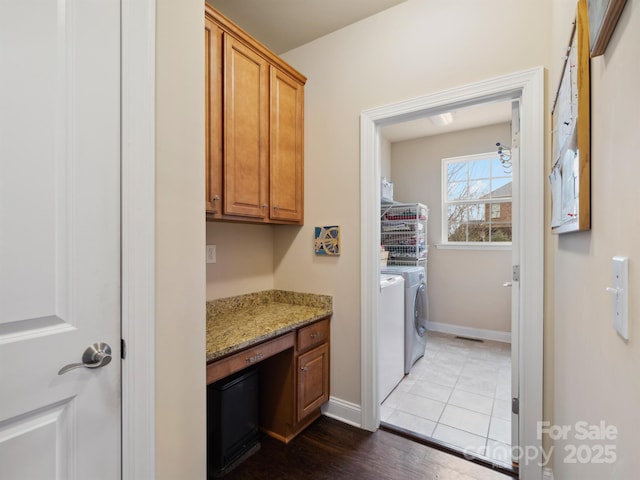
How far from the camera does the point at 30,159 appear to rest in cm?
80

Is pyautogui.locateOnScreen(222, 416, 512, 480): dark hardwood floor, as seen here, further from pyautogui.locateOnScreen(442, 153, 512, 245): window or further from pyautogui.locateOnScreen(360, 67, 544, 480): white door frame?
pyautogui.locateOnScreen(442, 153, 512, 245): window

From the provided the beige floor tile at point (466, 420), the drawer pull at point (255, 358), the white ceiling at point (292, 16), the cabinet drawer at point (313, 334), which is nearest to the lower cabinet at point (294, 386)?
the cabinet drawer at point (313, 334)

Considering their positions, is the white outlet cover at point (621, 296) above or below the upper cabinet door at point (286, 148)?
below

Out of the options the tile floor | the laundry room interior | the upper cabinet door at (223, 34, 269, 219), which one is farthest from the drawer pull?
the tile floor

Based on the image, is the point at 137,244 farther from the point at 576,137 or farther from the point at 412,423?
the point at 412,423

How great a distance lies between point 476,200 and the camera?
4.01m

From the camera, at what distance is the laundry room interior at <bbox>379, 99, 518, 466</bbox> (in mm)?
2428

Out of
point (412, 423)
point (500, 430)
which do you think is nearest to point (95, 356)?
point (412, 423)

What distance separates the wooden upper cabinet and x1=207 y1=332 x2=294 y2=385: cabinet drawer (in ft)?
2.46

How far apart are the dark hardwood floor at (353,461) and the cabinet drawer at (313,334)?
59cm

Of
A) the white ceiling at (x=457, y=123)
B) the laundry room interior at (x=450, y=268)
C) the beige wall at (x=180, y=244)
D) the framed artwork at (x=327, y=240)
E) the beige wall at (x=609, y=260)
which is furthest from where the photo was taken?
the white ceiling at (x=457, y=123)

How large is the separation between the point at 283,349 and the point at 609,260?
1527 millimetres

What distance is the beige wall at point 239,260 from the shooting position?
79.6 inches

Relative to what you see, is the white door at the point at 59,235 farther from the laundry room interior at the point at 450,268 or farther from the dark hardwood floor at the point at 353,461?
the laundry room interior at the point at 450,268
